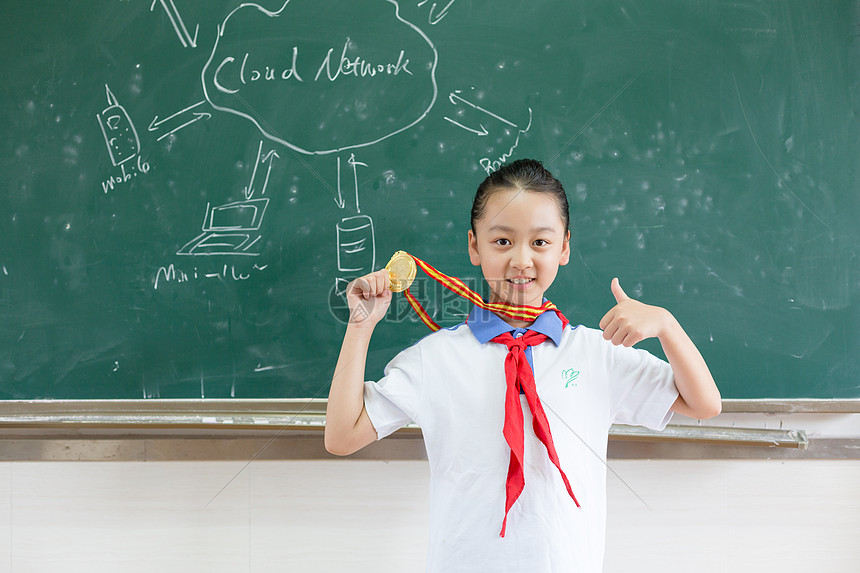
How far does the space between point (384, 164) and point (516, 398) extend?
0.71 metres

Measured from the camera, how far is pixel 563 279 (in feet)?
4.58

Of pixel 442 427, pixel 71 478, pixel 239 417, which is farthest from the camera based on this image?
pixel 71 478

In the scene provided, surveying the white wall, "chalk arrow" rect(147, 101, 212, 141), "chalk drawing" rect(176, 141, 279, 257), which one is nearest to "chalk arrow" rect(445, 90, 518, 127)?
"chalk drawing" rect(176, 141, 279, 257)

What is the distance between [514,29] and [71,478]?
1726 mm

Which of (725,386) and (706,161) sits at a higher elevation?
(706,161)

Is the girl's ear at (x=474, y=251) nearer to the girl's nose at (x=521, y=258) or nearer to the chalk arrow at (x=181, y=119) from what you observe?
the girl's nose at (x=521, y=258)

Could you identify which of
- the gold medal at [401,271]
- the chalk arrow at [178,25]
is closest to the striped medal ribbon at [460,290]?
the gold medal at [401,271]

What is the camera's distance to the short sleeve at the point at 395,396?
1.03 meters

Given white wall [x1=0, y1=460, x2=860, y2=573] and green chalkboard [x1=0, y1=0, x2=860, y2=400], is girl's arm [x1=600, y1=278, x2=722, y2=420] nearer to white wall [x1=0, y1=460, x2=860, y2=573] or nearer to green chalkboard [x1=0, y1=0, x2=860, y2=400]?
green chalkboard [x1=0, y1=0, x2=860, y2=400]

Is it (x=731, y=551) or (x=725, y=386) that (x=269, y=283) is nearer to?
(x=725, y=386)

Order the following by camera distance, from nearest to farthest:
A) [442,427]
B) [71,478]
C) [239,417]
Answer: [442,427] → [239,417] → [71,478]

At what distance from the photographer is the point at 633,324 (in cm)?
94

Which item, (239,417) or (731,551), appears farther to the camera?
(731,551)

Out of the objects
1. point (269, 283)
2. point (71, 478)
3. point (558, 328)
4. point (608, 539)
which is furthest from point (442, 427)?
point (71, 478)
